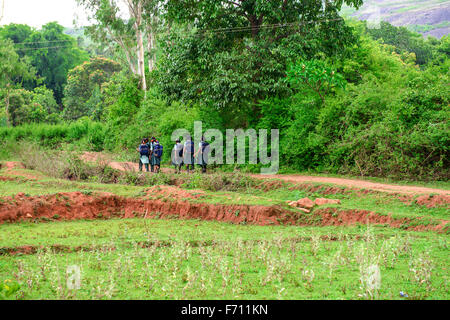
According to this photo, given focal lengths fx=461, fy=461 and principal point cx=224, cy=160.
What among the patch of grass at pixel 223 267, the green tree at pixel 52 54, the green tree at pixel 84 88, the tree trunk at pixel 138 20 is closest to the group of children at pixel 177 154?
the patch of grass at pixel 223 267

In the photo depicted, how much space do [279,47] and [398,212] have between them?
10496mm

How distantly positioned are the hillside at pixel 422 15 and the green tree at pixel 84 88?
33.9m

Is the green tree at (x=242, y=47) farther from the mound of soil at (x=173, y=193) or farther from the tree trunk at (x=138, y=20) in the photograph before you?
the tree trunk at (x=138, y=20)

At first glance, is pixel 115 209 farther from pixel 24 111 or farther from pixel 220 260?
pixel 24 111

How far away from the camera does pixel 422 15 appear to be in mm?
66938

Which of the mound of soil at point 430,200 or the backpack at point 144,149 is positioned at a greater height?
the backpack at point 144,149

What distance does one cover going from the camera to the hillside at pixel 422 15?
207ft

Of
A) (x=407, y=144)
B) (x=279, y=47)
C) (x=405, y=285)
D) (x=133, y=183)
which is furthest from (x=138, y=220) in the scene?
(x=279, y=47)

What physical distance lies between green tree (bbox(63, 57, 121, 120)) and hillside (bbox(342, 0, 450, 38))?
33891mm

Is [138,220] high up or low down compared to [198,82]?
down

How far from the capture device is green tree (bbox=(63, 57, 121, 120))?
56.3m

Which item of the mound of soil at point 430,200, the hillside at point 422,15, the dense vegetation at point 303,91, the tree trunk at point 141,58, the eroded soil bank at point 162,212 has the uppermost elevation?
the hillside at point 422,15

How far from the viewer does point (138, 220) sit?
38.3 feet
